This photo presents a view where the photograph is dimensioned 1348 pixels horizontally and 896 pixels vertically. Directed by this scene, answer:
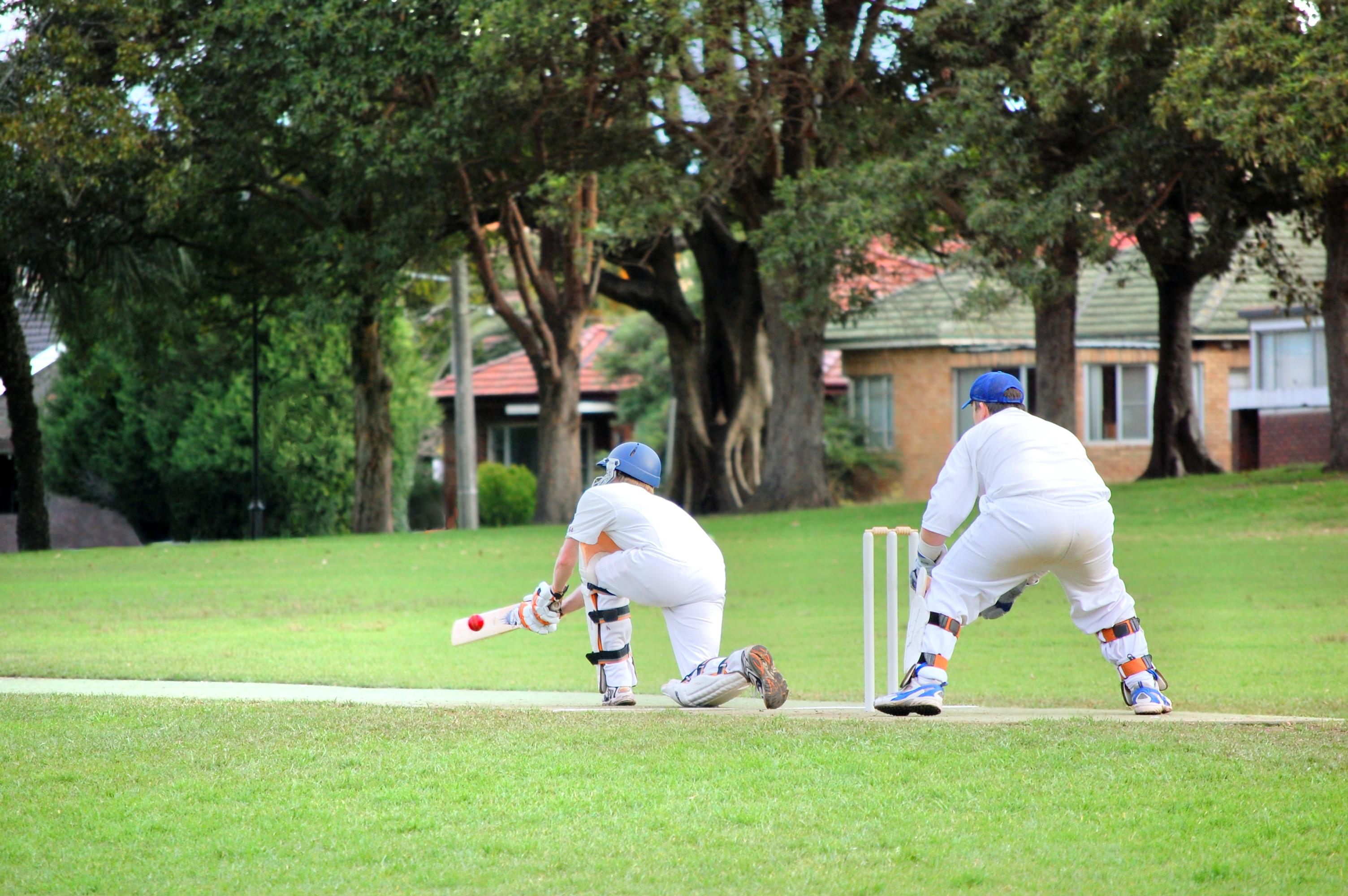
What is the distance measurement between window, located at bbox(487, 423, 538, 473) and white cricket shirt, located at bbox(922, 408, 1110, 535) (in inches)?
1573

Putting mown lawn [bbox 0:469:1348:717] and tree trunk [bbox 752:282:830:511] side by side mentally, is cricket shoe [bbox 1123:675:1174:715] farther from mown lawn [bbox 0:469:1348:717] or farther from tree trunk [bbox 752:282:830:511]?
tree trunk [bbox 752:282:830:511]

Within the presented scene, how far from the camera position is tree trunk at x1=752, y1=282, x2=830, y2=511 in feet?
94.3

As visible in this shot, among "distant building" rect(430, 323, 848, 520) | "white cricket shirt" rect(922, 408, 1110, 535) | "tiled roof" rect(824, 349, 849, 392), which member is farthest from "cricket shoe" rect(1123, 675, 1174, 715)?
"distant building" rect(430, 323, 848, 520)

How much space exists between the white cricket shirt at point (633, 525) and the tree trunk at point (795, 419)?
20167 millimetres

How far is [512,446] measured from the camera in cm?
4759

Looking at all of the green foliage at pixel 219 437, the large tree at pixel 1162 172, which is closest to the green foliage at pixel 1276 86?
the large tree at pixel 1162 172

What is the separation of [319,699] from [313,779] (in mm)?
2583

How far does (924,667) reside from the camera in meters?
7.73

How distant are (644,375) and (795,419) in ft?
51.5

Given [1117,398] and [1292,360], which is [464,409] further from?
[1292,360]

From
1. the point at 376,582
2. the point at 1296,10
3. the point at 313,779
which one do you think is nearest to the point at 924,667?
the point at 313,779

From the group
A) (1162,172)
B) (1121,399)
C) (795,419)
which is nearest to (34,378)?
(795,419)

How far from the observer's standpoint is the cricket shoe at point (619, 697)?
8.77 m

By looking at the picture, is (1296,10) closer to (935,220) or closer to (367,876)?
(935,220)
